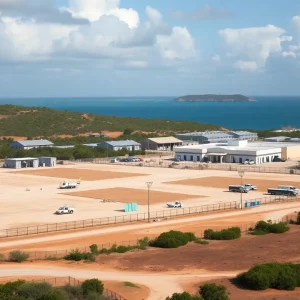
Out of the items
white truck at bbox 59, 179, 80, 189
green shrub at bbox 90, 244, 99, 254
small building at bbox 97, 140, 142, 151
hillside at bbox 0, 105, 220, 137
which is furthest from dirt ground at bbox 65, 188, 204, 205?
hillside at bbox 0, 105, 220, 137

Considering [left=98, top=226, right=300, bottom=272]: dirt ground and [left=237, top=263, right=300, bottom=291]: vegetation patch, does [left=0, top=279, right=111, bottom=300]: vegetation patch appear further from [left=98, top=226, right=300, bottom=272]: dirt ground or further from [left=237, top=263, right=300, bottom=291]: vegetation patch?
[left=237, top=263, right=300, bottom=291]: vegetation patch

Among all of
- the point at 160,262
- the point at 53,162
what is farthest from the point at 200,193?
the point at 53,162

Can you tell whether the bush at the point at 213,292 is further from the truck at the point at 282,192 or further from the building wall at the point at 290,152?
the building wall at the point at 290,152

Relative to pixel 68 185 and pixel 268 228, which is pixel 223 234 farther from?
pixel 68 185

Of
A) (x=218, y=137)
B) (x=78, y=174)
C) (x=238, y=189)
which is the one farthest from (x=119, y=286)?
(x=218, y=137)

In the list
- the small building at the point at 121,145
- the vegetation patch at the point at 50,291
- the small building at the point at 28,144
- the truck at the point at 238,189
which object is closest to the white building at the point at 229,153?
the small building at the point at 121,145

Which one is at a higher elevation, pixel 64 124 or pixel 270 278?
pixel 64 124

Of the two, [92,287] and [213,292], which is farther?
[92,287]
